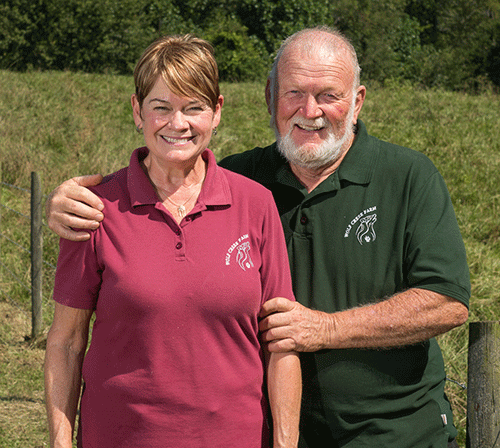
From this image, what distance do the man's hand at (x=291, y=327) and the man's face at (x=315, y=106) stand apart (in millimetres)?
717

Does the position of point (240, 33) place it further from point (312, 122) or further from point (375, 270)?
point (375, 270)

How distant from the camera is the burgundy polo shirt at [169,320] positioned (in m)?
1.94

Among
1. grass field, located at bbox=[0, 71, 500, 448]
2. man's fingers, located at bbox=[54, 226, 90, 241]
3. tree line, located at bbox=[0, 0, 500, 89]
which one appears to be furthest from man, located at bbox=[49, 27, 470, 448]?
tree line, located at bbox=[0, 0, 500, 89]

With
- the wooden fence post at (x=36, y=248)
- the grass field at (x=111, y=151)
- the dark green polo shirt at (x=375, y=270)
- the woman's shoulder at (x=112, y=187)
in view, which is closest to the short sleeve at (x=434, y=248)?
the dark green polo shirt at (x=375, y=270)

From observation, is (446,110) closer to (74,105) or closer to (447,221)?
(74,105)

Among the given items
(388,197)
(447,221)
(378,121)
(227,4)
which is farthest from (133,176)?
(227,4)

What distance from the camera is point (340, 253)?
2.40 meters

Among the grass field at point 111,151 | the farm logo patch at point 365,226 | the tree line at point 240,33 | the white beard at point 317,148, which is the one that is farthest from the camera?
the tree line at point 240,33

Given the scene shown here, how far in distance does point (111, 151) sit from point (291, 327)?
28.2ft

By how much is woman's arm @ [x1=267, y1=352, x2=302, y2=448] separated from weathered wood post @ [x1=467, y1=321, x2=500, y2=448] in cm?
88

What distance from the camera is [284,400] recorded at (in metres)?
2.10

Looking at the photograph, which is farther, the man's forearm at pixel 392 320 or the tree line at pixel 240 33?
the tree line at pixel 240 33

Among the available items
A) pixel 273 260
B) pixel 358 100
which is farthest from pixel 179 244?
pixel 358 100

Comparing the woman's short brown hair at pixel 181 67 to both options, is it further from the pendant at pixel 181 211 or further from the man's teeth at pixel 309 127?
the man's teeth at pixel 309 127
